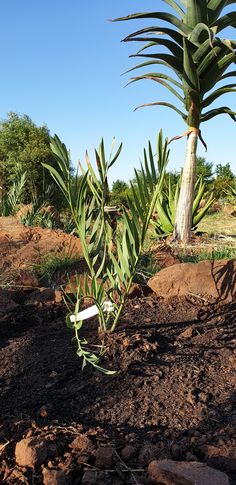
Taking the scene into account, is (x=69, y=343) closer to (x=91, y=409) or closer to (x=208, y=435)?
(x=91, y=409)

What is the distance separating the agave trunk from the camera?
23.8 feet

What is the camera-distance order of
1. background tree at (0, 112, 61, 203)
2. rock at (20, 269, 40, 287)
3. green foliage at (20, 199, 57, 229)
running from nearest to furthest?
1. rock at (20, 269, 40, 287)
2. green foliage at (20, 199, 57, 229)
3. background tree at (0, 112, 61, 203)

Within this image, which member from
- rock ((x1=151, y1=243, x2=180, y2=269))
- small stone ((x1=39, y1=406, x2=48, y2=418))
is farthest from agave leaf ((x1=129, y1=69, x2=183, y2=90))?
small stone ((x1=39, y1=406, x2=48, y2=418))

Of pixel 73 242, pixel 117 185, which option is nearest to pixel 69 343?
pixel 73 242

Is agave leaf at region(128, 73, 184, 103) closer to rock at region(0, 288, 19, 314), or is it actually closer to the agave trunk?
the agave trunk

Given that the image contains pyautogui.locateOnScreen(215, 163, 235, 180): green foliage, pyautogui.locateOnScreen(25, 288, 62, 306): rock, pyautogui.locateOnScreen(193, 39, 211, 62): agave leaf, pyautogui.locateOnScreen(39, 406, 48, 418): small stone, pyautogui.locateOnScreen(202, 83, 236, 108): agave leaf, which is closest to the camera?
pyautogui.locateOnScreen(39, 406, 48, 418): small stone

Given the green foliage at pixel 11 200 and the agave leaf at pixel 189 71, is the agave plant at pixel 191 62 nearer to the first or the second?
the agave leaf at pixel 189 71

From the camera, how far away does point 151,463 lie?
1462mm

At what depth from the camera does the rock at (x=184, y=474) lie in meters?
1.39

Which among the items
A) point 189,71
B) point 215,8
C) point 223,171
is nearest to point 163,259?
point 189,71

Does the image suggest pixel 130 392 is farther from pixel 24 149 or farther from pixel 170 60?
pixel 24 149

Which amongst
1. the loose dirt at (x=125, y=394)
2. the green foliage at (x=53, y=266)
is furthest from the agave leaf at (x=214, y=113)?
the loose dirt at (x=125, y=394)

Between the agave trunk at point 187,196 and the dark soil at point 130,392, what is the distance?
426 centimetres

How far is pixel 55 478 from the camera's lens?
1.45 meters
